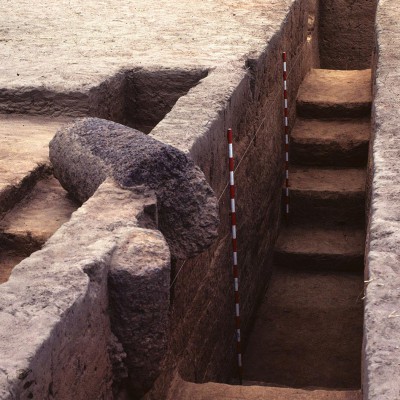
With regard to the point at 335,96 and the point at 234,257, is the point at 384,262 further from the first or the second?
the point at 335,96

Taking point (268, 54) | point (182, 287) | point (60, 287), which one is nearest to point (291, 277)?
point (268, 54)

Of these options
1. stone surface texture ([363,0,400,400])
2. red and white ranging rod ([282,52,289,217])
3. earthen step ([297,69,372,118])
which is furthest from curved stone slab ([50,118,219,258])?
earthen step ([297,69,372,118])

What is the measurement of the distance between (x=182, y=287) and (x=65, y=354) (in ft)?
5.35

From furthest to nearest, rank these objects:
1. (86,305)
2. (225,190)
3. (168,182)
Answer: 1. (225,190)
2. (168,182)
3. (86,305)

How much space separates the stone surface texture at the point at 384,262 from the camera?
8.80 feet

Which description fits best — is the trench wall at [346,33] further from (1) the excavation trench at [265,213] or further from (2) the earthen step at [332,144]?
(2) the earthen step at [332,144]

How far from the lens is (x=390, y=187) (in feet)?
13.6

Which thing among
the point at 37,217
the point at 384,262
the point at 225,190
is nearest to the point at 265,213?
the point at 225,190

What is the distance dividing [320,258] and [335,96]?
7.01ft

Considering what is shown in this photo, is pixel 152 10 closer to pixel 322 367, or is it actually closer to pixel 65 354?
pixel 322 367

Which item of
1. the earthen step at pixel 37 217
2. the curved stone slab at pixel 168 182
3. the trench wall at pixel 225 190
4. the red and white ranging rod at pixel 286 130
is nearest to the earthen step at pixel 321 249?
the trench wall at pixel 225 190

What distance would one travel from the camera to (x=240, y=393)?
13.8ft

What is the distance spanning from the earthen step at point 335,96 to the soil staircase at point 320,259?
1cm

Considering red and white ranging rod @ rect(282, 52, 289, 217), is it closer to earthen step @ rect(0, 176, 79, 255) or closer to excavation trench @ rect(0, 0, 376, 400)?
excavation trench @ rect(0, 0, 376, 400)
